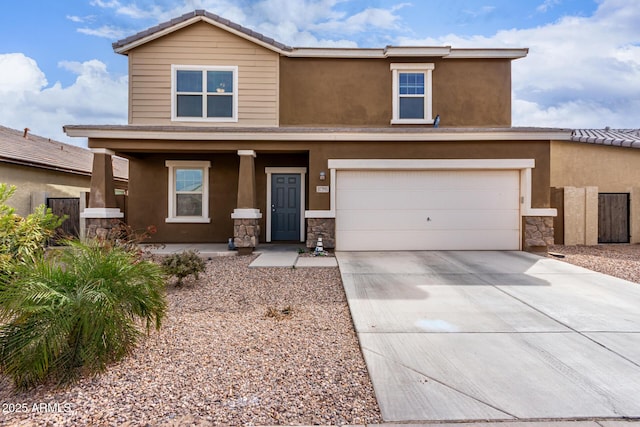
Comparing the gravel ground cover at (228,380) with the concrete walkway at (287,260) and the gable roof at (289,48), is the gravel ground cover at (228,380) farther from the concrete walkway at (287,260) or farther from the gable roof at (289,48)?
the gable roof at (289,48)

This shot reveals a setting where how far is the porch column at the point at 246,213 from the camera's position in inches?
365

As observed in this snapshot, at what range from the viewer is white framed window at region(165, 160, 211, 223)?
36.1ft

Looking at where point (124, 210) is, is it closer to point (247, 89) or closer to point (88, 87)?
point (247, 89)

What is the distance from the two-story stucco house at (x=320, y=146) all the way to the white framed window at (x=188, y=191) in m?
0.04

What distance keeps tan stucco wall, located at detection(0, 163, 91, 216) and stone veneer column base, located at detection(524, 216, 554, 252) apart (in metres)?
15.2

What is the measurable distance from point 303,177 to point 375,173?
102 inches

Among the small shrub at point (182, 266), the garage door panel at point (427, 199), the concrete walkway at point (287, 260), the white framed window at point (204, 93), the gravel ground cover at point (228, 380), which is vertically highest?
the white framed window at point (204, 93)

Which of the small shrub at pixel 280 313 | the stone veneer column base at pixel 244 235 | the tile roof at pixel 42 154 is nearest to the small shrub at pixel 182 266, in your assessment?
the small shrub at pixel 280 313

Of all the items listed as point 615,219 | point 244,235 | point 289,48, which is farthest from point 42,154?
point 615,219

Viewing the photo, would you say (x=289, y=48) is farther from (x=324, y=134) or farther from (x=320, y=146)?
(x=320, y=146)

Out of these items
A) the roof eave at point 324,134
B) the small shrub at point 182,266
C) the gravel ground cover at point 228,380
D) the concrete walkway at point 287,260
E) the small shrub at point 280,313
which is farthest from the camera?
the roof eave at point 324,134

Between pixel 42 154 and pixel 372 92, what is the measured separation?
512 inches

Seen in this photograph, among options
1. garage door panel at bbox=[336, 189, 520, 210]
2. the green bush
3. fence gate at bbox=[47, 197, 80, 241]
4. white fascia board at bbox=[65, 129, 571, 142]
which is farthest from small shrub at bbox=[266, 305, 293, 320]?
fence gate at bbox=[47, 197, 80, 241]

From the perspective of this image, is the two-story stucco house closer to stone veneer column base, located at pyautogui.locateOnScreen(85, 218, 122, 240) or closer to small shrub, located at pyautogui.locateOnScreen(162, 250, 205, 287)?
stone veneer column base, located at pyautogui.locateOnScreen(85, 218, 122, 240)
